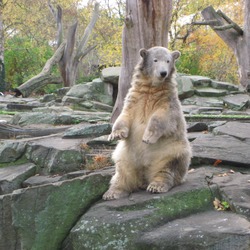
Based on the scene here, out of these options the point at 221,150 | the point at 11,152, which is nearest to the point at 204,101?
the point at 221,150

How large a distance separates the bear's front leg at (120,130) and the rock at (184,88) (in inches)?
458

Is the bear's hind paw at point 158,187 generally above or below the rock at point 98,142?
below

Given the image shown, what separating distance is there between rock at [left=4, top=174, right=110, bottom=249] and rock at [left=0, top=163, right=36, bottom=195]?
5.36 feet

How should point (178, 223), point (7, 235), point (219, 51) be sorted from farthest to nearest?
1. point (219, 51)
2. point (7, 235)
3. point (178, 223)

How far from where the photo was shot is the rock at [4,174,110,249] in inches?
189

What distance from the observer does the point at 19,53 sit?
28.5 metres

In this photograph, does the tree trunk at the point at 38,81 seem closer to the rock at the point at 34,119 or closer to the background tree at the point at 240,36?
the background tree at the point at 240,36

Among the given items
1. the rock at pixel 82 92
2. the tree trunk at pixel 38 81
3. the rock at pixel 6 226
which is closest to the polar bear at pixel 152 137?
the rock at pixel 6 226

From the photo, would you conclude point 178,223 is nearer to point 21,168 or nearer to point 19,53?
point 21,168

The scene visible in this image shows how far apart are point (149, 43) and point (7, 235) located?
5.29 metres

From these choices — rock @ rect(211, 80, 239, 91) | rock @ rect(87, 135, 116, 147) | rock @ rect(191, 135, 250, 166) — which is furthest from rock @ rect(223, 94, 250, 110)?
rock @ rect(87, 135, 116, 147)

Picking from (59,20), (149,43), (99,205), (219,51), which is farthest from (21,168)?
(219,51)

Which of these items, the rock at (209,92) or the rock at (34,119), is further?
the rock at (209,92)

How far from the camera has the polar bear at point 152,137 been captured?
4.73m
